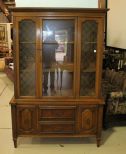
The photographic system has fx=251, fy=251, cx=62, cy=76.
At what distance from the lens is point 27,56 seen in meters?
3.23

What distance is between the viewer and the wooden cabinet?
3129 mm

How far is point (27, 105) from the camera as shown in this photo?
3.29 m

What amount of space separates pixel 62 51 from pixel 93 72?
494 mm

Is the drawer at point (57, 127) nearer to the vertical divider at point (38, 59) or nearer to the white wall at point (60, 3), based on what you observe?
the vertical divider at point (38, 59)

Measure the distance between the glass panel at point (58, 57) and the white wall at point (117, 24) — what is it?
6.77 feet

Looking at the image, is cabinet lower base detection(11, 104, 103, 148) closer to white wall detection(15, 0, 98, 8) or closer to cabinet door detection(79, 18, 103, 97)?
cabinet door detection(79, 18, 103, 97)

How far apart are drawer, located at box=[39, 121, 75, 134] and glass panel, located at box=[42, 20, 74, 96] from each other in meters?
0.39

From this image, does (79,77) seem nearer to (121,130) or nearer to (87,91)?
(87,91)

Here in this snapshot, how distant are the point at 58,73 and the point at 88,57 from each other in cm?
46

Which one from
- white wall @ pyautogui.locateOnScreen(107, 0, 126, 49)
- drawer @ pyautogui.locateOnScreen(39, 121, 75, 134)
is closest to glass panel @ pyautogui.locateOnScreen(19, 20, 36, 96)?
drawer @ pyautogui.locateOnScreen(39, 121, 75, 134)

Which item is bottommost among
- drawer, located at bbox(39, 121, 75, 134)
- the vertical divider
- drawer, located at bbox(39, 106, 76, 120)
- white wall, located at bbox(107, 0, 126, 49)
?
drawer, located at bbox(39, 121, 75, 134)

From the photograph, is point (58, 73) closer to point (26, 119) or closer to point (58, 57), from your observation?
point (58, 57)

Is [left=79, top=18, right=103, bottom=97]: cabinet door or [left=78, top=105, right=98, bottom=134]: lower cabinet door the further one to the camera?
[left=78, top=105, right=98, bottom=134]: lower cabinet door

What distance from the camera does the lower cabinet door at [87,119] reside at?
3.34 metres
